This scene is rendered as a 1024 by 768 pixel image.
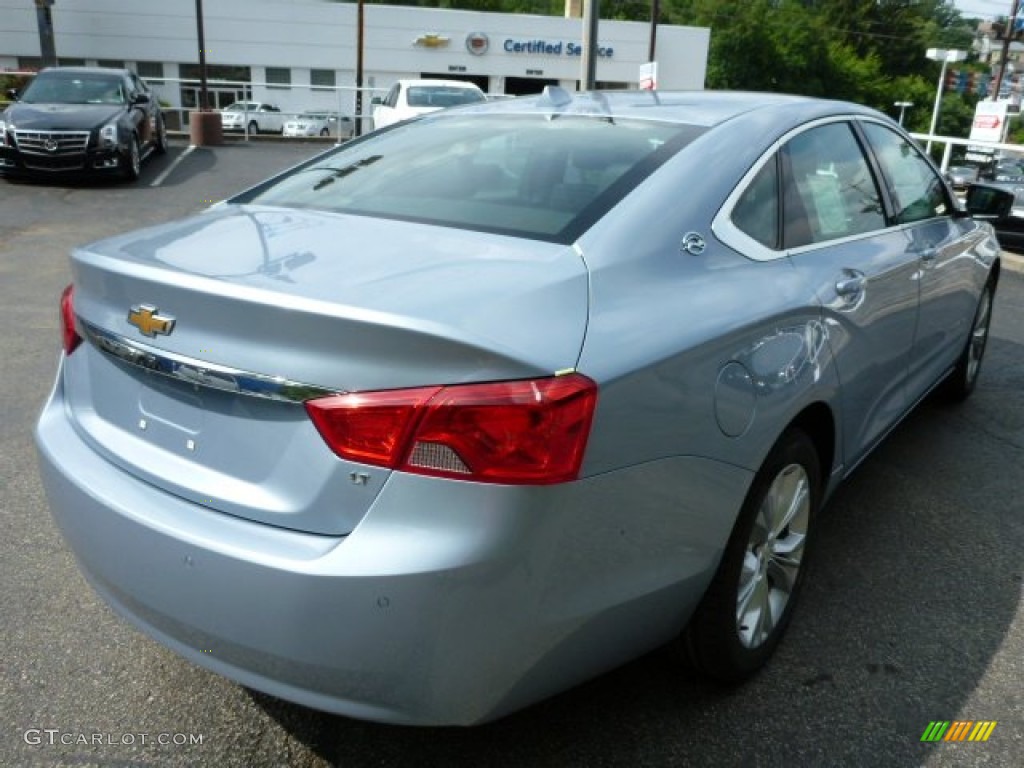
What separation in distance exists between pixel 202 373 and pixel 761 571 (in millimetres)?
1597

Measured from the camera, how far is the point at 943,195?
445 cm

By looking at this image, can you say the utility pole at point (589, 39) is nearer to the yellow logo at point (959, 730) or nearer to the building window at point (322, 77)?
the yellow logo at point (959, 730)

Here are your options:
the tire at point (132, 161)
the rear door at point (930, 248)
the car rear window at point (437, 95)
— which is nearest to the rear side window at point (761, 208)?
the rear door at point (930, 248)

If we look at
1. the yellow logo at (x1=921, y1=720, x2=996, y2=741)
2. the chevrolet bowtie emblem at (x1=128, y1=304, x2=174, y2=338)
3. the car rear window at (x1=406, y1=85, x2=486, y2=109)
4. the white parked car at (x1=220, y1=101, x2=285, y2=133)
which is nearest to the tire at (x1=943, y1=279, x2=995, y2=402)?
the yellow logo at (x1=921, y1=720, x2=996, y2=741)

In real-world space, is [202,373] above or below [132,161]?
above

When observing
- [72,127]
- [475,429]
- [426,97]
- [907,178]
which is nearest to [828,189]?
[907,178]

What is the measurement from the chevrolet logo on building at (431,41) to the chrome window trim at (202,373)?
47.7 metres

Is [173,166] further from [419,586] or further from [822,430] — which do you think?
[419,586]

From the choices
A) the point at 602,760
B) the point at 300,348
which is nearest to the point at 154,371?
the point at 300,348

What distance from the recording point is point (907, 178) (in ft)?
13.1

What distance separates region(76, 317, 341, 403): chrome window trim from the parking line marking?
504 inches

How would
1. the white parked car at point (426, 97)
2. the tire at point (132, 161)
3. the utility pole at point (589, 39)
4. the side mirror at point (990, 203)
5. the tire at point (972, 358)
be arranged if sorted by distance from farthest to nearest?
1. the white parked car at point (426, 97)
2. the tire at point (132, 161)
3. the utility pole at point (589, 39)
4. the tire at point (972, 358)
5. the side mirror at point (990, 203)

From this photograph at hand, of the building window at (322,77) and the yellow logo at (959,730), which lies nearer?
the yellow logo at (959,730)

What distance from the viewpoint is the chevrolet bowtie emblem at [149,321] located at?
2080 millimetres
